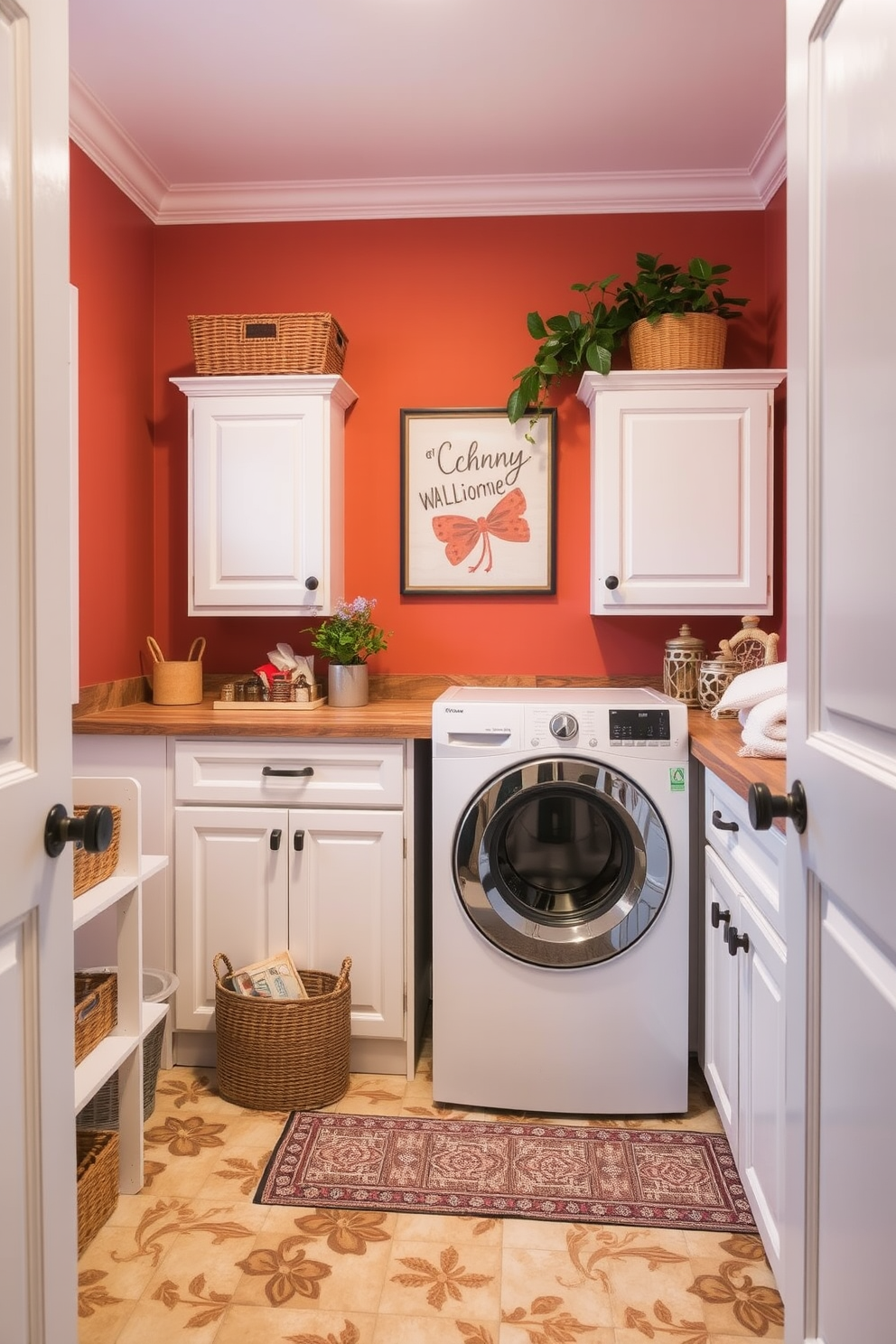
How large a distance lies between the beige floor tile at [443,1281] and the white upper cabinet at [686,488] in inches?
67.1

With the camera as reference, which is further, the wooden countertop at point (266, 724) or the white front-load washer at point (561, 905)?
the wooden countertop at point (266, 724)

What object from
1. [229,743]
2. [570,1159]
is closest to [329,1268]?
[570,1159]

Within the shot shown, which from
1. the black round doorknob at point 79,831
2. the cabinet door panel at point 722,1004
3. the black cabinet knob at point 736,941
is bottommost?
the cabinet door panel at point 722,1004

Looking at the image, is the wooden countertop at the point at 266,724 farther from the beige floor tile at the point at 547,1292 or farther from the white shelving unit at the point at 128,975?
the beige floor tile at the point at 547,1292

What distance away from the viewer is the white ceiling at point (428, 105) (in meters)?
2.20

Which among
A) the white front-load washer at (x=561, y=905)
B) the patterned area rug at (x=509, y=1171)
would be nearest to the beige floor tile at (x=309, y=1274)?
the patterned area rug at (x=509, y=1171)

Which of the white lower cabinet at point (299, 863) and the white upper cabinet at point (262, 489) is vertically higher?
the white upper cabinet at point (262, 489)

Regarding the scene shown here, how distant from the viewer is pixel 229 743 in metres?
2.54

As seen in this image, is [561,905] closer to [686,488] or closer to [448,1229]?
[448,1229]

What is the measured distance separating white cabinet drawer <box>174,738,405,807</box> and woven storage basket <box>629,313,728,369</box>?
1.36 meters

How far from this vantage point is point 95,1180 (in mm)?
1876

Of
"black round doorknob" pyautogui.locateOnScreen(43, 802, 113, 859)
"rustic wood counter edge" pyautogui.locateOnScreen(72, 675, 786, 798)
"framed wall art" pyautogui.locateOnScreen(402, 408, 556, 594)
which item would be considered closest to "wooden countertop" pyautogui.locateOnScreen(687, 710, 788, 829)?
"rustic wood counter edge" pyautogui.locateOnScreen(72, 675, 786, 798)

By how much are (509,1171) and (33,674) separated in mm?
1707

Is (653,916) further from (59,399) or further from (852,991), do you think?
(59,399)
